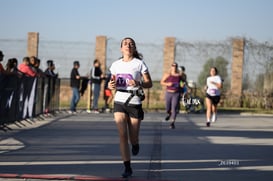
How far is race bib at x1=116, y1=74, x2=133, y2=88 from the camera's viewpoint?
9.52 m

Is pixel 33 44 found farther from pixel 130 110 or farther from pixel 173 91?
pixel 130 110

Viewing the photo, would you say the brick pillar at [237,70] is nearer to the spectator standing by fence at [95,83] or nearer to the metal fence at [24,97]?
the spectator standing by fence at [95,83]

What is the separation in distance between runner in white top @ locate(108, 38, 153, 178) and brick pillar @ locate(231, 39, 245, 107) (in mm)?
21679

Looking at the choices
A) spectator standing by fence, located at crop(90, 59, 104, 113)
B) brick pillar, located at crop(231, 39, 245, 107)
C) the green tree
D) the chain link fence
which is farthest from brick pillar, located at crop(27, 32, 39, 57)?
brick pillar, located at crop(231, 39, 245, 107)

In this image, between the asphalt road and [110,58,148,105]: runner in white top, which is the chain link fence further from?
[110,58,148,105]: runner in white top

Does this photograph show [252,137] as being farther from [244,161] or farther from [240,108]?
[240,108]

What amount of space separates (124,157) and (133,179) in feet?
1.79

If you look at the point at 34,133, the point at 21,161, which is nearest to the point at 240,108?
the point at 34,133

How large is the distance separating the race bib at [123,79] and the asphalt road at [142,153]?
1.23m

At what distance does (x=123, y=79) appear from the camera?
376 inches

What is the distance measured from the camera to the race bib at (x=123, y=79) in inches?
375

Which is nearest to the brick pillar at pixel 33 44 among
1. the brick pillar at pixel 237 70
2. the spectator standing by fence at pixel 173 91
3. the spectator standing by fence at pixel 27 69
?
the brick pillar at pixel 237 70

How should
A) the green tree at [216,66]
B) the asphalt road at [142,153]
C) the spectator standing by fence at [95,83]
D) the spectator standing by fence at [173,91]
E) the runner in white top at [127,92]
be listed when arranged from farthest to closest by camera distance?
the green tree at [216,66] < the spectator standing by fence at [95,83] < the spectator standing by fence at [173,91] < the asphalt road at [142,153] < the runner in white top at [127,92]

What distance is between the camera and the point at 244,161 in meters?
11.1
